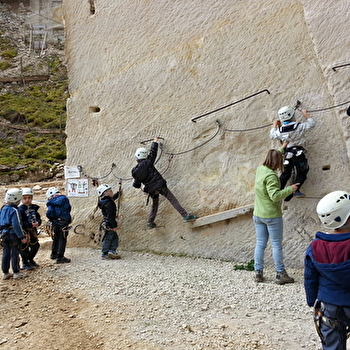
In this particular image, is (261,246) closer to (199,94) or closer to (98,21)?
(199,94)

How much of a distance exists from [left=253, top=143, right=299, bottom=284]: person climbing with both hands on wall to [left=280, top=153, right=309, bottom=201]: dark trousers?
0.71 meters

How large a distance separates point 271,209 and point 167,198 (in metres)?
2.36

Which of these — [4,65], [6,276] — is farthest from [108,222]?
[4,65]

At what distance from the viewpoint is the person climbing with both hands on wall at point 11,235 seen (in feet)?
19.6

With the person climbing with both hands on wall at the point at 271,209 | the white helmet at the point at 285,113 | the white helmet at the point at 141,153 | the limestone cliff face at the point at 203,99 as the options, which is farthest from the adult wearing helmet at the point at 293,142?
the white helmet at the point at 141,153

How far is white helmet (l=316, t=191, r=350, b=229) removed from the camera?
2.61m

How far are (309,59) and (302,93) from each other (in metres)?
0.55

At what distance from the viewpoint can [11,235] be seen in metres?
5.98

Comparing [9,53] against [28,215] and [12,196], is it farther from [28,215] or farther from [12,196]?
[12,196]

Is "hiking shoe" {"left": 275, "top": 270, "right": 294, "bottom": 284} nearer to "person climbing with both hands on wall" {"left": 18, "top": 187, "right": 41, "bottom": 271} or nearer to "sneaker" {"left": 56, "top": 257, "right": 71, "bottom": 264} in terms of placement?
"sneaker" {"left": 56, "top": 257, "right": 71, "bottom": 264}

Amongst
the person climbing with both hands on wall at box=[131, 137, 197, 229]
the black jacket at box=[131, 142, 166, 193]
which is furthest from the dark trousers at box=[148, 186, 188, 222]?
the black jacket at box=[131, 142, 166, 193]

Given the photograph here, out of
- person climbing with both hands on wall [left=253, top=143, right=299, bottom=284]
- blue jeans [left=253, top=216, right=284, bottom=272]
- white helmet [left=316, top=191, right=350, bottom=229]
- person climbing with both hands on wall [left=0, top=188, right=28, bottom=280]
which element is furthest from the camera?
person climbing with both hands on wall [left=0, top=188, right=28, bottom=280]

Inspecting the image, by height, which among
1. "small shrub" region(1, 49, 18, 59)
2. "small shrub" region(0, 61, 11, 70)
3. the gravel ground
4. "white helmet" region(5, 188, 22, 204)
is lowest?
the gravel ground

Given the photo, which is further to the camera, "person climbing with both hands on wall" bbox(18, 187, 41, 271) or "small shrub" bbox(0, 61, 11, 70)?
"small shrub" bbox(0, 61, 11, 70)
